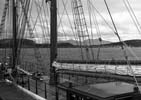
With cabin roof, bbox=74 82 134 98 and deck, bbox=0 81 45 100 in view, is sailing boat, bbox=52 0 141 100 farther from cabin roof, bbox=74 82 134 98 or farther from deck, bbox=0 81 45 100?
deck, bbox=0 81 45 100

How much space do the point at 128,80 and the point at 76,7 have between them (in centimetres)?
700

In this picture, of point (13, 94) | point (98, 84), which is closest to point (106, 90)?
point (98, 84)

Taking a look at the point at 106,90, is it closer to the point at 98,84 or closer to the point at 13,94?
the point at 98,84

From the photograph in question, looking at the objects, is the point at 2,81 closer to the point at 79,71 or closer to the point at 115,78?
the point at 79,71

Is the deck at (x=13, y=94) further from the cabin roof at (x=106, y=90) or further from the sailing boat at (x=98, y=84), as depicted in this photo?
the cabin roof at (x=106, y=90)

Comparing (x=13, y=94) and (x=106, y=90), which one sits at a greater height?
(x=106, y=90)

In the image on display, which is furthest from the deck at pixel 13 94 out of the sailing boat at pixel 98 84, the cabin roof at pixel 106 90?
the cabin roof at pixel 106 90

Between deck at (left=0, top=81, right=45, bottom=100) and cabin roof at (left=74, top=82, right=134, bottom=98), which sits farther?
deck at (left=0, top=81, right=45, bottom=100)

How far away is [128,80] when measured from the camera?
5801 mm

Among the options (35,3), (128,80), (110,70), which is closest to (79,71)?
(110,70)

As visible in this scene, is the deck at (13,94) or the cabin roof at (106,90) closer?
the cabin roof at (106,90)

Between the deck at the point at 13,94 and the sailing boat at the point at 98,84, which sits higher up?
the sailing boat at the point at 98,84

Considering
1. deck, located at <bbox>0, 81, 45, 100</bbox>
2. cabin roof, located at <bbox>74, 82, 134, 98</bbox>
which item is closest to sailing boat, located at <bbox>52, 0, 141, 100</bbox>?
cabin roof, located at <bbox>74, 82, 134, 98</bbox>

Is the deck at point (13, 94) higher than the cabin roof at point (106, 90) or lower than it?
lower
